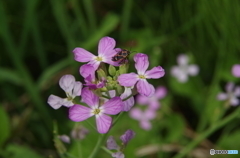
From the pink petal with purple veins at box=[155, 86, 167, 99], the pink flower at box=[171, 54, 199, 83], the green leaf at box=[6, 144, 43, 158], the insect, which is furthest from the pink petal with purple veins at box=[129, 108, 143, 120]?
the insect

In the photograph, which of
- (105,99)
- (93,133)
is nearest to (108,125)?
(105,99)

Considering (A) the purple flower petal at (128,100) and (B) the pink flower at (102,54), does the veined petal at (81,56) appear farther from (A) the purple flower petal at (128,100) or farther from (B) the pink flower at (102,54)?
(A) the purple flower petal at (128,100)

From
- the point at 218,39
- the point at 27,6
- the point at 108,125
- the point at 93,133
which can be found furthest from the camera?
the point at 218,39

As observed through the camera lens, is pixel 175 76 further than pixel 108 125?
Yes

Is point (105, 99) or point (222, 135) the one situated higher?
point (222, 135)

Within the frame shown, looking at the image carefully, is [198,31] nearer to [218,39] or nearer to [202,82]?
[218,39]

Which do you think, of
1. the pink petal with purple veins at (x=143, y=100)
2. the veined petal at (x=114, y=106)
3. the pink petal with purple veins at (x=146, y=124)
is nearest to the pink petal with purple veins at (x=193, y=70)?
the pink petal with purple veins at (x=143, y=100)

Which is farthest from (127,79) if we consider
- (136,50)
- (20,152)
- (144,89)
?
(136,50)

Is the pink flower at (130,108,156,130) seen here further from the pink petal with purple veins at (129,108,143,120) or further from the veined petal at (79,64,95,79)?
the veined petal at (79,64,95,79)
